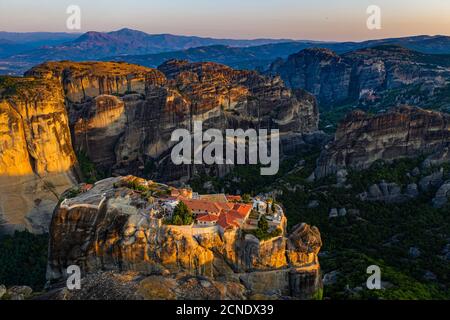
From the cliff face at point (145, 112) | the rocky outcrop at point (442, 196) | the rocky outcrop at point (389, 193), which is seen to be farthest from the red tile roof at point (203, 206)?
the cliff face at point (145, 112)

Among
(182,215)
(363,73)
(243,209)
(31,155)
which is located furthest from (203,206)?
(363,73)

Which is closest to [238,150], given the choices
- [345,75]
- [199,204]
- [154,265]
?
[199,204]

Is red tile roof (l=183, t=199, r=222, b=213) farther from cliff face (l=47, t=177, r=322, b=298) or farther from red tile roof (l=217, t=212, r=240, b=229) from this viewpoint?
cliff face (l=47, t=177, r=322, b=298)

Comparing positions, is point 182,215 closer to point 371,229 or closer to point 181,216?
point 181,216

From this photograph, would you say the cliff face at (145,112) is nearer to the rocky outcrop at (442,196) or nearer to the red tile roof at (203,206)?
the red tile roof at (203,206)

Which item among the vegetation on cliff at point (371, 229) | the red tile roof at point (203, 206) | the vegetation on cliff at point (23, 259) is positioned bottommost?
the vegetation on cliff at point (23, 259)
